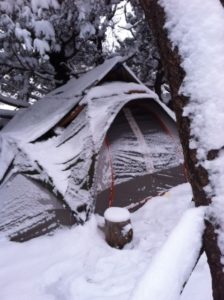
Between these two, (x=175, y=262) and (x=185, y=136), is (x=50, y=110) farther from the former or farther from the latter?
(x=175, y=262)

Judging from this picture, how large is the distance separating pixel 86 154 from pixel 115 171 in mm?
566

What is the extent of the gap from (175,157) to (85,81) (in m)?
1.79

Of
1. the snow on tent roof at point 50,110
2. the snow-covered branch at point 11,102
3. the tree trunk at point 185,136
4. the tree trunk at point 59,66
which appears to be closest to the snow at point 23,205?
the snow on tent roof at point 50,110

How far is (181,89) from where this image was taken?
104 centimetres

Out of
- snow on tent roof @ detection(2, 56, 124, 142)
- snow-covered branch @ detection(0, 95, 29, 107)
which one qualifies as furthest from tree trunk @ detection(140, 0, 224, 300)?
snow-covered branch @ detection(0, 95, 29, 107)

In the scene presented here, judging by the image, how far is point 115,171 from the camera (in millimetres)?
4758

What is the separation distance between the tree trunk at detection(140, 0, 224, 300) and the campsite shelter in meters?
3.16

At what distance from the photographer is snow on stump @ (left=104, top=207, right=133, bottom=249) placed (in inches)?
150

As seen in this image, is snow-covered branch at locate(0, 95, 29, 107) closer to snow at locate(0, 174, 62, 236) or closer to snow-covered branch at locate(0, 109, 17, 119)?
snow-covered branch at locate(0, 109, 17, 119)

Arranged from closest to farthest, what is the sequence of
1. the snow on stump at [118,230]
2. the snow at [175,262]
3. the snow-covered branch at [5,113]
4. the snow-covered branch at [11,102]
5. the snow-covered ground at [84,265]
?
the snow at [175,262], the snow-covered ground at [84,265], the snow on stump at [118,230], the snow-covered branch at [5,113], the snow-covered branch at [11,102]

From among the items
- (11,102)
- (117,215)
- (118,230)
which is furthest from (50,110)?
(11,102)

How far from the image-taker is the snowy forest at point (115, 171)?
0.96 meters

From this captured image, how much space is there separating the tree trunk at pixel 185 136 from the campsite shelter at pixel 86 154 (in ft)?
10.4

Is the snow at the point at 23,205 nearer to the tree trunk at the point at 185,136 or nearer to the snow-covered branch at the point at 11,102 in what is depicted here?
the tree trunk at the point at 185,136
